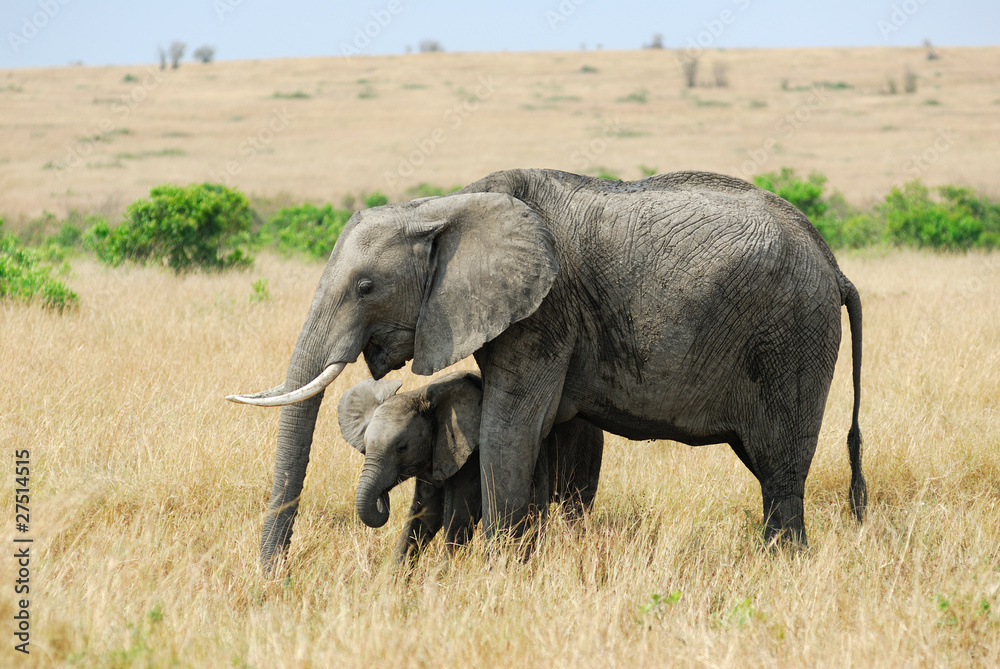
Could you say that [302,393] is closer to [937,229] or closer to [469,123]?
[937,229]

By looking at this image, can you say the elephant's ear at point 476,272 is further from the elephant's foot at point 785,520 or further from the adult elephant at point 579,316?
the elephant's foot at point 785,520

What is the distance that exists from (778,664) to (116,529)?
3.08 m

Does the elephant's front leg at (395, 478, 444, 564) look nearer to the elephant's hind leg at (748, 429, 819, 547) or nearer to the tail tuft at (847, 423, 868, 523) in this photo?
the elephant's hind leg at (748, 429, 819, 547)

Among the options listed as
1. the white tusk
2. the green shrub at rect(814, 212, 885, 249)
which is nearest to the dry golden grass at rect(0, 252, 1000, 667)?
the white tusk

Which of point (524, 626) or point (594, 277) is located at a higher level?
point (594, 277)

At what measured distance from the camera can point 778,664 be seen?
3346mm

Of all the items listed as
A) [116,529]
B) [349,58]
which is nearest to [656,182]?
[116,529]

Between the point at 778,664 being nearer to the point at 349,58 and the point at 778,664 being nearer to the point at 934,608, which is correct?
the point at 934,608

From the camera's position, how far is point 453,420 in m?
4.40

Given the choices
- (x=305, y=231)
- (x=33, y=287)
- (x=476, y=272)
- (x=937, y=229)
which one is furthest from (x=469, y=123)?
(x=476, y=272)

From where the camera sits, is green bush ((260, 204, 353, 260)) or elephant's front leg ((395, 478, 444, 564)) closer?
elephant's front leg ((395, 478, 444, 564))

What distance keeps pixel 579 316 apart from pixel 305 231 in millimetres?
13937

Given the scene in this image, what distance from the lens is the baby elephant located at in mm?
4312

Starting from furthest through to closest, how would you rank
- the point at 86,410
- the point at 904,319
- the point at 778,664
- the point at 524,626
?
Answer: the point at 904,319
the point at 86,410
the point at 524,626
the point at 778,664
